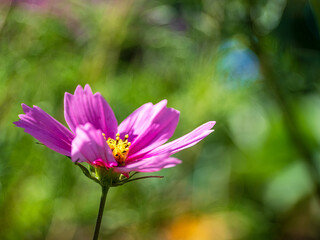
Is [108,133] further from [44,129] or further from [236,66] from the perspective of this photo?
[236,66]

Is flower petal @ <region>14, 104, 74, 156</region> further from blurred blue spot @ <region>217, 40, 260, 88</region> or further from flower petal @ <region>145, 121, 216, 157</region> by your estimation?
blurred blue spot @ <region>217, 40, 260, 88</region>

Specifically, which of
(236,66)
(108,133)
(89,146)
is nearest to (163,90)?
(236,66)

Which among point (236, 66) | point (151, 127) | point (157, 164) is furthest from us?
point (236, 66)

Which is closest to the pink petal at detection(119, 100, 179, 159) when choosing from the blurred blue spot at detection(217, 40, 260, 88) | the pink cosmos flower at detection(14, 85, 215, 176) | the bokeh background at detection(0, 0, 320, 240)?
the pink cosmos flower at detection(14, 85, 215, 176)

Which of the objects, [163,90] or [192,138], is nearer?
[192,138]

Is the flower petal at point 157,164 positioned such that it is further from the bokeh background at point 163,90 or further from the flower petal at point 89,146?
the bokeh background at point 163,90

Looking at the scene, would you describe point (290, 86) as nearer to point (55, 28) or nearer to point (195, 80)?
point (195, 80)
